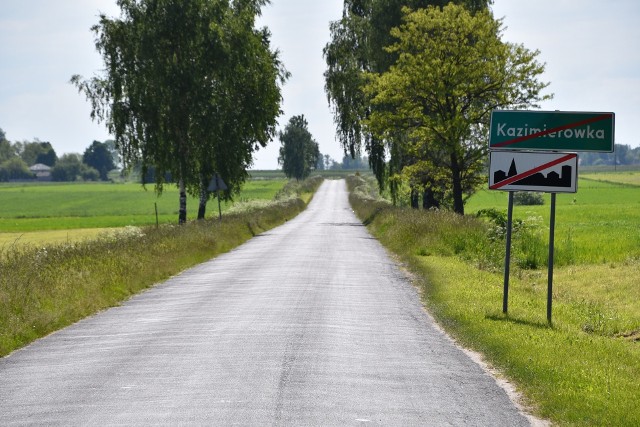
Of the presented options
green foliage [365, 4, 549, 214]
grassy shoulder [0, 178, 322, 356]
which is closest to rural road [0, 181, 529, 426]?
grassy shoulder [0, 178, 322, 356]

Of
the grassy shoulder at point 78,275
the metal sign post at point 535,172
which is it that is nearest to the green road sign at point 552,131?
the metal sign post at point 535,172

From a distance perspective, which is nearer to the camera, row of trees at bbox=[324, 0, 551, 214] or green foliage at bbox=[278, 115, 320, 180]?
row of trees at bbox=[324, 0, 551, 214]

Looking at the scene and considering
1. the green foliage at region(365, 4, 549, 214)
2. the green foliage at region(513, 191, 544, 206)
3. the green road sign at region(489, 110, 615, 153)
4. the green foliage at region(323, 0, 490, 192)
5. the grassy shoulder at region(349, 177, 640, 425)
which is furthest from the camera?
the green foliage at region(513, 191, 544, 206)

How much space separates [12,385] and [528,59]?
97.8ft

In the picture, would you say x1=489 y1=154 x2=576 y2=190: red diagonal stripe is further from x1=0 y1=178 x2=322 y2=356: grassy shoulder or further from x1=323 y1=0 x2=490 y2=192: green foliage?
x1=323 y1=0 x2=490 y2=192: green foliage

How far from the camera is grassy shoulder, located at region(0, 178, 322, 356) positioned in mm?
12242

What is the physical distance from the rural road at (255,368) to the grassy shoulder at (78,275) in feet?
1.44

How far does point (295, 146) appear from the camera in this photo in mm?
142000

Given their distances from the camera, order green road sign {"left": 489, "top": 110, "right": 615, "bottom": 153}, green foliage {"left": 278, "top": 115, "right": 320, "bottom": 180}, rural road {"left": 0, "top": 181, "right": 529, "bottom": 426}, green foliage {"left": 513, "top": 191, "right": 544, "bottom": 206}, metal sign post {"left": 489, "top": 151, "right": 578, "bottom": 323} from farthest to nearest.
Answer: green foliage {"left": 278, "top": 115, "right": 320, "bottom": 180}
green foliage {"left": 513, "top": 191, "right": 544, "bottom": 206}
metal sign post {"left": 489, "top": 151, "right": 578, "bottom": 323}
green road sign {"left": 489, "top": 110, "right": 615, "bottom": 153}
rural road {"left": 0, "top": 181, "right": 529, "bottom": 426}

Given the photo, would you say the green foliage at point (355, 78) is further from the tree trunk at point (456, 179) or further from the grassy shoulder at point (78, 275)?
the grassy shoulder at point (78, 275)

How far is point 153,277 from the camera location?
63.0 ft

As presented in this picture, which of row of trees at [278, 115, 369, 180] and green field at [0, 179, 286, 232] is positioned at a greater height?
row of trees at [278, 115, 369, 180]

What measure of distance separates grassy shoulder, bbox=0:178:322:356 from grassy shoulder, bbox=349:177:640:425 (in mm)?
5981

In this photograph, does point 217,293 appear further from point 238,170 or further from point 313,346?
point 238,170
